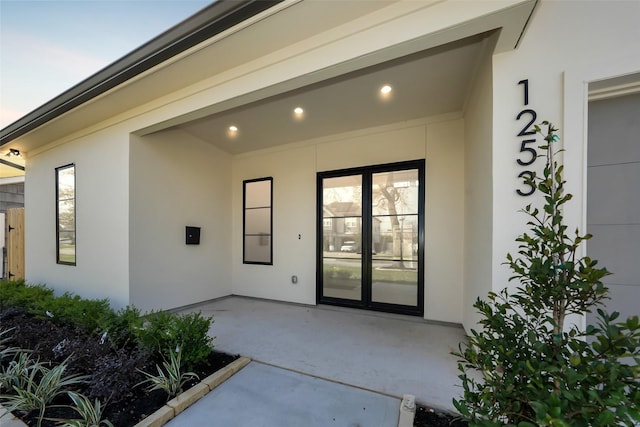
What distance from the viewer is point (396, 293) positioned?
4398 millimetres

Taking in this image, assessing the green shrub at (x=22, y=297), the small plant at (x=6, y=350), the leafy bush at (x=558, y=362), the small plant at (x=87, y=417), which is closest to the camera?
the leafy bush at (x=558, y=362)

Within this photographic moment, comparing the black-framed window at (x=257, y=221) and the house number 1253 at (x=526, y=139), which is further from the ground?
the house number 1253 at (x=526, y=139)

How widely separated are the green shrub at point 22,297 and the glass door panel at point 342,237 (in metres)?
4.23

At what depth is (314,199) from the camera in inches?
199

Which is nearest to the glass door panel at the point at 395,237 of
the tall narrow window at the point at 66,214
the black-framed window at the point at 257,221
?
the black-framed window at the point at 257,221

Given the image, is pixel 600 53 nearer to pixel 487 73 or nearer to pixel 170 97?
pixel 487 73

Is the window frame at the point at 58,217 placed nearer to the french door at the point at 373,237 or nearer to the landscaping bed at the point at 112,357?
the landscaping bed at the point at 112,357

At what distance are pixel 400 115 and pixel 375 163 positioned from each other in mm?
866

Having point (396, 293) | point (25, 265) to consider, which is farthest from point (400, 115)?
point (25, 265)

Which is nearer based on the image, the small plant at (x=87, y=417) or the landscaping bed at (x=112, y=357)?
the small plant at (x=87, y=417)

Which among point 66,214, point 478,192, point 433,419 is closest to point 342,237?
point 478,192

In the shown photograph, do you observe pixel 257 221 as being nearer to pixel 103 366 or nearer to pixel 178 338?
pixel 178 338

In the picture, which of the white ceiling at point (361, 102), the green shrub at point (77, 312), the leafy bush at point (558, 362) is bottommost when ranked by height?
the green shrub at point (77, 312)

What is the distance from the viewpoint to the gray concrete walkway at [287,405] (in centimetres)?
189
